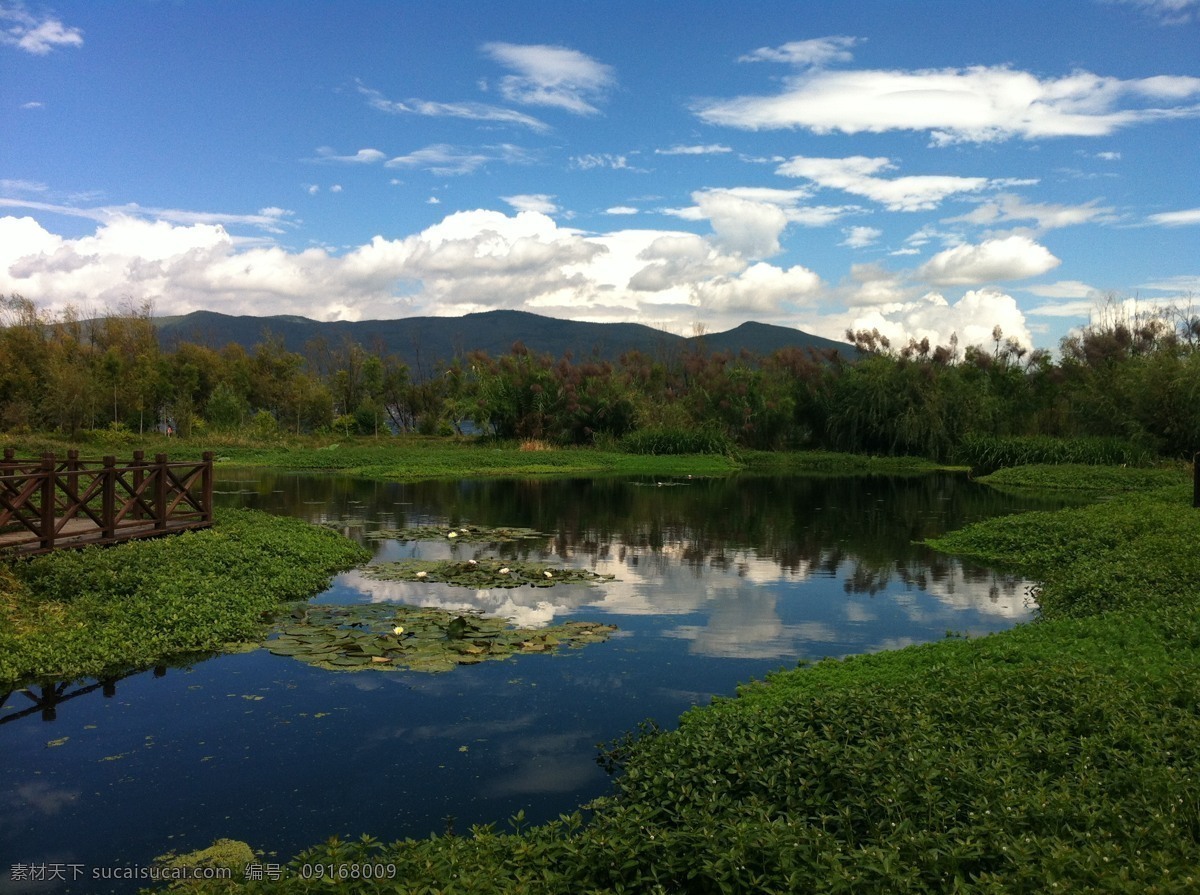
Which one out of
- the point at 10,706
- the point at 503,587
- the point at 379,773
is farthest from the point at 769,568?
the point at 10,706

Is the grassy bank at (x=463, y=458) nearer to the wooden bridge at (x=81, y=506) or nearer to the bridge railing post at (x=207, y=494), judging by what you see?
the bridge railing post at (x=207, y=494)

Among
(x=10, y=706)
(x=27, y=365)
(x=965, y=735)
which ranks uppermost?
(x=27, y=365)

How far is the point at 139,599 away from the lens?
11.7 metres

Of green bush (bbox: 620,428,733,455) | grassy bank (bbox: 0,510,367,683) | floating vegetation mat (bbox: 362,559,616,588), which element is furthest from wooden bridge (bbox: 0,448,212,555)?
green bush (bbox: 620,428,733,455)

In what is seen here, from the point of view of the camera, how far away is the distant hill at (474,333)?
130 m

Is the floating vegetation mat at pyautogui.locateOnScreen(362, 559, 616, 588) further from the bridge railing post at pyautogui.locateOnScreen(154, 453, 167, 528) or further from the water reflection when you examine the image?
the bridge railing post at pyautogui.locateOnScreen(154, 453, 167, 528)

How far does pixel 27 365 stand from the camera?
47.2 metres

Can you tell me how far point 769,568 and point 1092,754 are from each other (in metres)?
11.3

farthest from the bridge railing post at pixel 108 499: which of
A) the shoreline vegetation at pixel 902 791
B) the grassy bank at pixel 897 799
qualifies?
the grassy bank at pixel 897 799

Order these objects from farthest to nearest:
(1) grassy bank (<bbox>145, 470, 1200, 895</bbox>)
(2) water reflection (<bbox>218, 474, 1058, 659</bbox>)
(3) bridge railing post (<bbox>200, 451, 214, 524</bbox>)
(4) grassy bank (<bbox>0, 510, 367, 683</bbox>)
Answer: (3) bridge railing post (<bbox>200, 451, 214, 524</bbox>)
(2) water reflection (<bbox>218, 474, 1058, 659</bbox>)
(4) grassy bank (<bbox>0, 510, 367, 683</bbox>)
(1) grassy bank (<bbox>145, 470, 1200, 895</bbox>)

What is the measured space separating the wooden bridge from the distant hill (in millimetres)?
110423

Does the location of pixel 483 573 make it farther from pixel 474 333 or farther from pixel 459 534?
pixel 474 333

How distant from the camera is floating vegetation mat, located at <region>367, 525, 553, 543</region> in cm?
2054

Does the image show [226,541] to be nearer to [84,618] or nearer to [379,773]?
[84,618]
